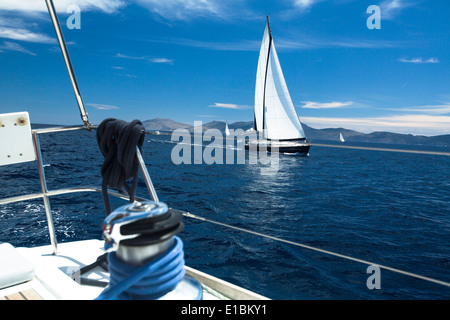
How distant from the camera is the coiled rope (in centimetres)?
171

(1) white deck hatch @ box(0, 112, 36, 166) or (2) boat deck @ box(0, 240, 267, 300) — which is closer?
(2) boat deck @ box(0, 240, 267, 300)

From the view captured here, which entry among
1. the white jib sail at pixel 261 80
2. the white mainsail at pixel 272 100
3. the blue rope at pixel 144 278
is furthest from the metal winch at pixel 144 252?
the white jib sail at pixel 261 80

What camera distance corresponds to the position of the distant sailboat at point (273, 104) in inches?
1425

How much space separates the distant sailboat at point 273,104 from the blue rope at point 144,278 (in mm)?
34736

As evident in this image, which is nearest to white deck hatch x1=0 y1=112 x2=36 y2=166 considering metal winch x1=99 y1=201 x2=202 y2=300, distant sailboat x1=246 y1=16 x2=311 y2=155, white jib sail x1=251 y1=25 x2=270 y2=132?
metal winch x1=99 y1=201 x2=202 y2=300

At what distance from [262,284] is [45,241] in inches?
189

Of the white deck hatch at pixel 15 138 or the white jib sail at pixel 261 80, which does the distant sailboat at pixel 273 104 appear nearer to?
the white jib sail at pixel 261 80

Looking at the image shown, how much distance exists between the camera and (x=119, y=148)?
1725mm

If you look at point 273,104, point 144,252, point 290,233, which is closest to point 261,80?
point 273,104

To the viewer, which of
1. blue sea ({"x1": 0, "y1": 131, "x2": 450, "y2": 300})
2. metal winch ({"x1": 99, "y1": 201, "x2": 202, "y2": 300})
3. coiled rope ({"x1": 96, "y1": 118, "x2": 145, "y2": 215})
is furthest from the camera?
blue sea ({"x1": 0, "y1": 131, "x2": 450, "y2": 300})
